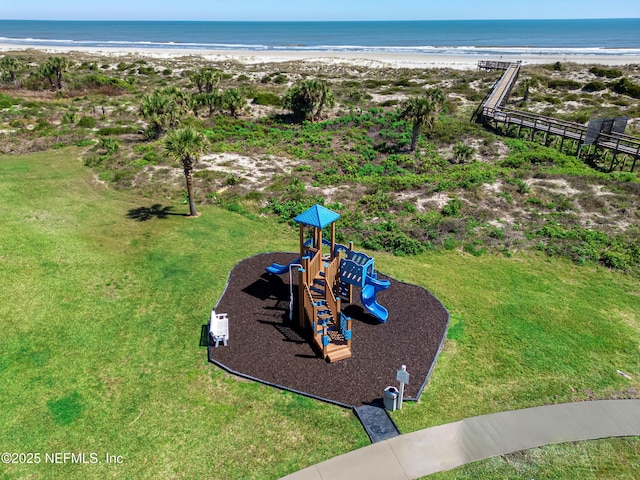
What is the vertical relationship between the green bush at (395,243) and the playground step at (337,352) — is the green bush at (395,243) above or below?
above

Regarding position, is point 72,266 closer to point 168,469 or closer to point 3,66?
point 168,469

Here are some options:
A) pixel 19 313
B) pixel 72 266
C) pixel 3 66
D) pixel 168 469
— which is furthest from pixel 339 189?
pixel 3 66

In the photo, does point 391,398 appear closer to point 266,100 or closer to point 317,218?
point 317,218

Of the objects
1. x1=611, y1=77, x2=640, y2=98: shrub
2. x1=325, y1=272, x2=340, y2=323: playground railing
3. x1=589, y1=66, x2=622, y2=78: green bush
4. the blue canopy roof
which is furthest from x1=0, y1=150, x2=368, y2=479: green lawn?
x1=589, y1=66, x2=622, y2=78: green bush

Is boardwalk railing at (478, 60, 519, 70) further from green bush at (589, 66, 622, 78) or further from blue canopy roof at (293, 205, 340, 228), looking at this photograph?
blue canopy roof at (293, 205, 340, 228)

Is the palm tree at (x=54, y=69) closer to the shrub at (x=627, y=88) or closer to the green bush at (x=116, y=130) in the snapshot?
the green bush at (x=116, y=130)

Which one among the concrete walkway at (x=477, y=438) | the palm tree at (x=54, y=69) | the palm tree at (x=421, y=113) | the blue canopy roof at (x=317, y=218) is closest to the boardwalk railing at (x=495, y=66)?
the palm tree at (x=421, y=113)
